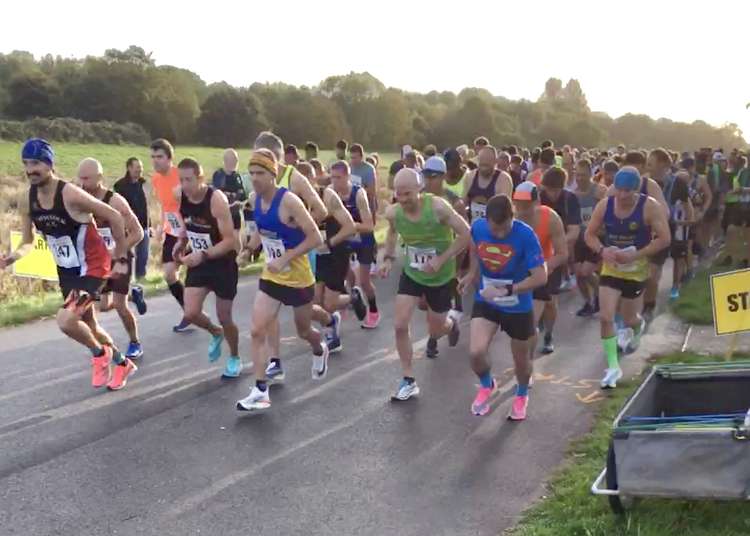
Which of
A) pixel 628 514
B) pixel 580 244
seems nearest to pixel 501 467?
pixel 628 514

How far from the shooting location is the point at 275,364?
6934mm

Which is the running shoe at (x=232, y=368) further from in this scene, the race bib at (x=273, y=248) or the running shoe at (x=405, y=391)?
the running shoe at (x=405, y=391)

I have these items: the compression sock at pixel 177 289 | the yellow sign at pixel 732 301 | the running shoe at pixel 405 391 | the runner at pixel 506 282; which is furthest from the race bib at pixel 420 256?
the compression sock at pixel 177 289

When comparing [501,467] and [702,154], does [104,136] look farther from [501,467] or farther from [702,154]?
[501,467]

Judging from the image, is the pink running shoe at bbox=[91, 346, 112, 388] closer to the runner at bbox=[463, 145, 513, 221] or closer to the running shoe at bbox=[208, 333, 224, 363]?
the running shoe at bbox=[208, 333, 224, 363]

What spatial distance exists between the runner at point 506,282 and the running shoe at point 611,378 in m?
1.10

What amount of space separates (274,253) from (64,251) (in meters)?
1.69

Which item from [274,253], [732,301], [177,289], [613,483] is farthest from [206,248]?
[732,301]

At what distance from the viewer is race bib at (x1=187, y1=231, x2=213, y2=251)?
6.73 meters

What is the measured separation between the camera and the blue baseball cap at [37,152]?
19.1 ft

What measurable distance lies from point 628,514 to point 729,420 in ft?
2.41

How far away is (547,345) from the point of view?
8.11m

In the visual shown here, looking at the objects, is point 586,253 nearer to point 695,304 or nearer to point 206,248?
point 695,304

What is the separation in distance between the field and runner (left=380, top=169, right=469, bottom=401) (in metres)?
5.38
